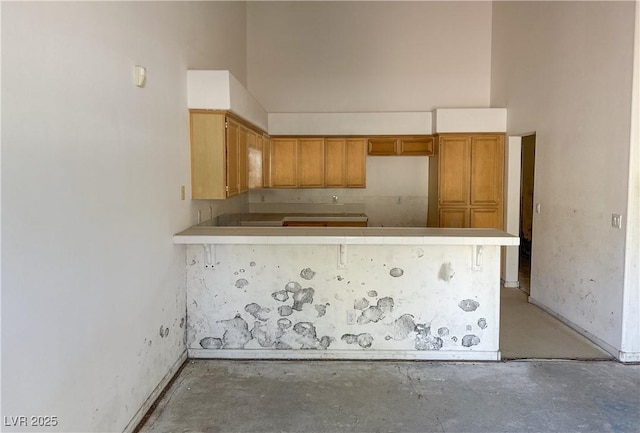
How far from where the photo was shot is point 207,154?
3.64m

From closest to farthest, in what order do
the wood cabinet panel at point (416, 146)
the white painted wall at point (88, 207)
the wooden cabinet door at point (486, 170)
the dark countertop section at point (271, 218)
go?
1. the white painted wall at point (88, 207)
2. the dark countertop section at point (271, 218)
3. the wooden cabinet door at point (486, 170)
4. the wood cabinet panel at point (416, 146)

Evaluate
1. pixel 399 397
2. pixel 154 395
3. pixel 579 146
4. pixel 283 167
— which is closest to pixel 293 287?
pixel 399 397

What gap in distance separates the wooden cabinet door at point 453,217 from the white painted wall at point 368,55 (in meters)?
1.60

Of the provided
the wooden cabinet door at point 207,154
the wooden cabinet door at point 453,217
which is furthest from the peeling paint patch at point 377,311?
the wooden cabinet door at point 453,217

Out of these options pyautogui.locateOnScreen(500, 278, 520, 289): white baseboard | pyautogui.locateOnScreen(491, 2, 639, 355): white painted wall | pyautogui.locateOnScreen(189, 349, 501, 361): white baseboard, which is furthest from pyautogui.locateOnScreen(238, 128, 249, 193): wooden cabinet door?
pyautogui.locateOnScreen(500, 278, 520, 289): white baseboard

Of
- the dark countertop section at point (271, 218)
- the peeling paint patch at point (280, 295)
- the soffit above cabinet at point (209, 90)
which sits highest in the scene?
the soffit above cabinet at point (209, 90)

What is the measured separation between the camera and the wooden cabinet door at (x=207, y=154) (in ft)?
11.9

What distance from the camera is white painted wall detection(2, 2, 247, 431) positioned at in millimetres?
1649

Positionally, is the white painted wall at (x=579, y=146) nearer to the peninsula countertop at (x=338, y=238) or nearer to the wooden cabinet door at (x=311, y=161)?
the peninsula countertop at (x=338, y=238)

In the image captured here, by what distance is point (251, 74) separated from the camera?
6.71m

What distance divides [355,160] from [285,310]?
3443mm

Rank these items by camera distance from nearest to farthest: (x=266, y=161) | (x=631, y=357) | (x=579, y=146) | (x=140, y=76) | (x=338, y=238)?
(x=140, y=76) → (x=338, y=238) → (x=631, y=357) → (x=579, y=146) → (x=266, y=161)

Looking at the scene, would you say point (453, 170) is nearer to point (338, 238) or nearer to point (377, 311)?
point (377, 311)

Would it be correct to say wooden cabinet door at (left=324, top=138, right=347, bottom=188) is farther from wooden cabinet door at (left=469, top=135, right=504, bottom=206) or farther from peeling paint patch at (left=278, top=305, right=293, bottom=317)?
peeling paint patch at (left=278, top=305, right=293, bottom=317)
